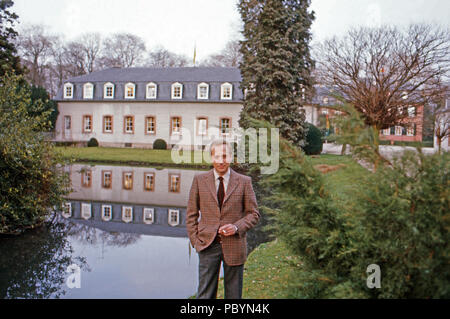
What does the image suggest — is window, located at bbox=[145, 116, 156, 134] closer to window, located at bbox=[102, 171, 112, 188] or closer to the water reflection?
window, located at bbox=[102, 171, 112, 188]

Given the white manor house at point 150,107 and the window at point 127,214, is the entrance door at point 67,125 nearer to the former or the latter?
the white manor house at point 150,107

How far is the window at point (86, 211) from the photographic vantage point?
934cm

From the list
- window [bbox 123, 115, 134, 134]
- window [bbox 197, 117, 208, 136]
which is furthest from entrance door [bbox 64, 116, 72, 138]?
window [bbox 197, 117, 208, 136]

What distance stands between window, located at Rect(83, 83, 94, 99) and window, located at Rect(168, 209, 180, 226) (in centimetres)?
2771

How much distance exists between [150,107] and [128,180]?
1929cm

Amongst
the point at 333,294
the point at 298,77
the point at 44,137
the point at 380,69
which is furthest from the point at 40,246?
the point at 380,69

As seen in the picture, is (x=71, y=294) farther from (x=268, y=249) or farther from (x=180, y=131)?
(x=180, y=131)

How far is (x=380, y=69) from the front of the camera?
2458cm

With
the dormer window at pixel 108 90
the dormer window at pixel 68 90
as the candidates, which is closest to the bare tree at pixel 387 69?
the dormer window at pixel 108 90

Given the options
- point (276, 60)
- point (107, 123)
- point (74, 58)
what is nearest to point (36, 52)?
point (74, 58)

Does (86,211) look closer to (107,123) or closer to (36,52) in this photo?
(107,123)

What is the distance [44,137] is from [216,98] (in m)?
24.4

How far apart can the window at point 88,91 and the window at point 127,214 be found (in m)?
27.0

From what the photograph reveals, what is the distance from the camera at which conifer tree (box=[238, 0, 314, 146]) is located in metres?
20.5
